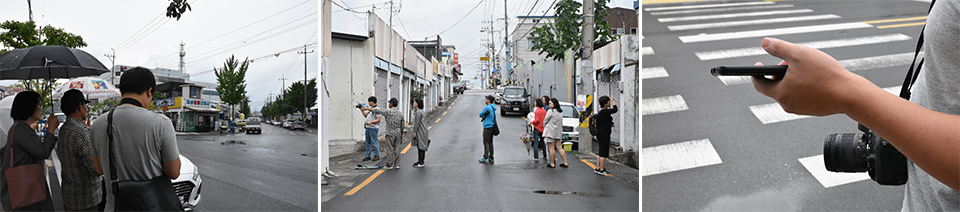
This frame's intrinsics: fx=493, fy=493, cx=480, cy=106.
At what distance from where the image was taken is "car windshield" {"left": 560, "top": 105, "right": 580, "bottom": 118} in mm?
3554

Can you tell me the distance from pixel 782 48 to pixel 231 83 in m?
2.51

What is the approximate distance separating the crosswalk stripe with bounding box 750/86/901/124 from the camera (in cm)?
450

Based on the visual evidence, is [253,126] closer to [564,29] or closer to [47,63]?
[47,63]

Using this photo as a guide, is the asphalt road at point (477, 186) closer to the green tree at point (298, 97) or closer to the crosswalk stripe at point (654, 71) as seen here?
the green tree at point (298, 97)

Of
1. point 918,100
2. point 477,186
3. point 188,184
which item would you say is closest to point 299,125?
point 188,184

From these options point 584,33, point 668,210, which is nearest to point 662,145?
point 668,210

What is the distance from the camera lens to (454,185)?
9.15 ft

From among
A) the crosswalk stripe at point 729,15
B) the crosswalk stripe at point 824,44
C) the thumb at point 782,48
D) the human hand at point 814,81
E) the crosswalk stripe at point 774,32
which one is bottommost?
the human hand at point 814,81

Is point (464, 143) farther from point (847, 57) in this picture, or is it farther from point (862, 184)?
point (847, 57)

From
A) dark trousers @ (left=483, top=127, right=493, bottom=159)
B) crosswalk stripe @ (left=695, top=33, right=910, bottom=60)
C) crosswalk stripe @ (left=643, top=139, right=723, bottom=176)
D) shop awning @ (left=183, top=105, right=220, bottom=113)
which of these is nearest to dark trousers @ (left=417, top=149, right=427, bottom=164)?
dark trousers @ (left=483, top=127, right=493, bottom=159)

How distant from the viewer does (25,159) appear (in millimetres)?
2363

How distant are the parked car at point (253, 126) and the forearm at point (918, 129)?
8.90ft

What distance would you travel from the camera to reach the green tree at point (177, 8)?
2457 mm

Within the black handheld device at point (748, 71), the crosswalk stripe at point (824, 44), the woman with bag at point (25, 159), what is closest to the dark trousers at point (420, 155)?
the woman with bag at point (25, 159)
